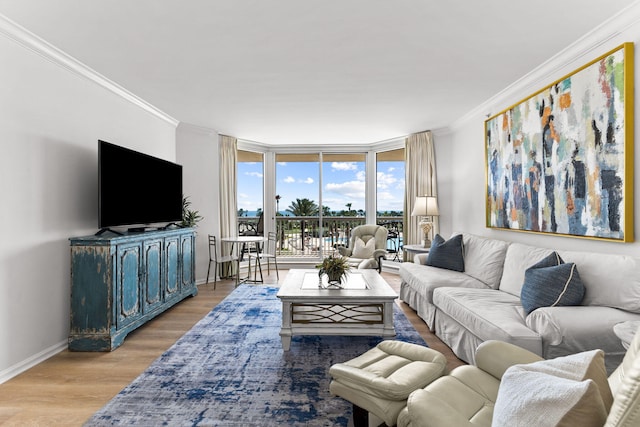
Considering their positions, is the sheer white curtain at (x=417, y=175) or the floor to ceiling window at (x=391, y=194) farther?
the floor to ceiling window at (x=391, y=194)

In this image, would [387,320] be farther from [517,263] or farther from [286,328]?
[517,263]

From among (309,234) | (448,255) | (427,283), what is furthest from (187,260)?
(448,255)

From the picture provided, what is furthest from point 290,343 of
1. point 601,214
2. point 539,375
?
point 601,214

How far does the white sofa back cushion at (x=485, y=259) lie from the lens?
144 inches

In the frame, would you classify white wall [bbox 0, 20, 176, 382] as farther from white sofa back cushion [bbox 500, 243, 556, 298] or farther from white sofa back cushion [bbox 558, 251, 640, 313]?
white sofa back cushion [bbox 558, 251, 640, 313]

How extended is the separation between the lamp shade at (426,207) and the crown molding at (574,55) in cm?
162

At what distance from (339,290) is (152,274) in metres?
2.07

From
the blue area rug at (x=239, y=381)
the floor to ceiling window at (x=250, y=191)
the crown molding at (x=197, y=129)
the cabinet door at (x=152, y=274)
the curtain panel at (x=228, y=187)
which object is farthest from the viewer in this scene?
the floor to ceiling window at (x=250, y=191)

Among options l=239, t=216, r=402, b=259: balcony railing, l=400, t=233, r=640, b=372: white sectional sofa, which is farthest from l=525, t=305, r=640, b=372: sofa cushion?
l=239, t=216, r=402, b=259: balcony railing

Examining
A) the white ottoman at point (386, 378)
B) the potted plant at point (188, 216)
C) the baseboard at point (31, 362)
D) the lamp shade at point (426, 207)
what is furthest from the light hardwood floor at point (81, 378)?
the lamp shade at point (426, 207)

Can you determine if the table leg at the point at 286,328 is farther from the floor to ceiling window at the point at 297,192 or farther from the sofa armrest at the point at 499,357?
the floor to ceiling window at the point at 297,192

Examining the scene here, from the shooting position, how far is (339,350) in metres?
3.10

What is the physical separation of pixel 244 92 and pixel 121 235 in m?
1.99

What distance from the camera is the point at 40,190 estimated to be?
116 inches
